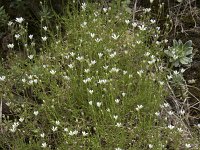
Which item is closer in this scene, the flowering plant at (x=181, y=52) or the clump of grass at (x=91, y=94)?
the clump of grass at (x=91, y=94)

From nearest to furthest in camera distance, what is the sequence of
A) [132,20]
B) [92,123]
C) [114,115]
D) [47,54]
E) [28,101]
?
[114,115], [92,123], [28,101], [47,54], [132,20]

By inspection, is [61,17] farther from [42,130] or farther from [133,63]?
[42,130]

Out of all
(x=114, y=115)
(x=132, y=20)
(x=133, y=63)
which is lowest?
(x=114, y=115)

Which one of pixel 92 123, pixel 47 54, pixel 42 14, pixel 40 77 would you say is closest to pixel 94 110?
pixel 92 123

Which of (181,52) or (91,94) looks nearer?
(91,94)

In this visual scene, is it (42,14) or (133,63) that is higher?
(42,14)

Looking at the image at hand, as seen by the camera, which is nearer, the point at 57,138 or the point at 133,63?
the point at 57,138

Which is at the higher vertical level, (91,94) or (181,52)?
(181,52)

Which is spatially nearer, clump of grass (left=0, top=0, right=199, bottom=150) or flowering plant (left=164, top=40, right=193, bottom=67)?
clump of grass (left=0, top=0, right=199, bottom=150)
